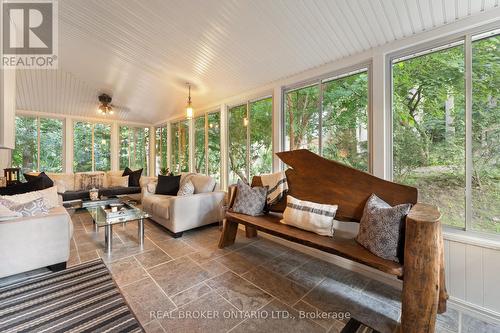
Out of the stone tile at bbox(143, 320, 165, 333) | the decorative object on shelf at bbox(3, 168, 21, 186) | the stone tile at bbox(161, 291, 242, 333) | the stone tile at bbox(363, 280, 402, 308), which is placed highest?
the decorative object on shelf at bbox(3, 168, 21, 186)

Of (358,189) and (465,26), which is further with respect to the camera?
(358,189)

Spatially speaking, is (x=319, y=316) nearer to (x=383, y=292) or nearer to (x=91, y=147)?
(x=383, y=292)

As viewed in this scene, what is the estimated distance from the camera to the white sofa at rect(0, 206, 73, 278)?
6.30 feet

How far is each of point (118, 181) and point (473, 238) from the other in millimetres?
6305

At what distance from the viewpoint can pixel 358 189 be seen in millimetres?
2098

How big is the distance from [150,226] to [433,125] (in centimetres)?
413

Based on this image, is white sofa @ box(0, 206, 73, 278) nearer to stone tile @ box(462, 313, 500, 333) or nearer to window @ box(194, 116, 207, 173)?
window @ box(194, 116, 207, 173)

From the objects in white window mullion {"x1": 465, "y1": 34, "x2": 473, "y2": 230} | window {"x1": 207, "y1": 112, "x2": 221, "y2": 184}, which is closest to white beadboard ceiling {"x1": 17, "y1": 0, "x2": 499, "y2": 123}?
white window mullion {"x1": 465, "y1": 34, "x2": 473, "y2": 230}

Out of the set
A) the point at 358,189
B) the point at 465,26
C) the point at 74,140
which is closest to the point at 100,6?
the point at 358,189

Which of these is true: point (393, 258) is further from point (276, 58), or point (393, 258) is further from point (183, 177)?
point (183, 177)

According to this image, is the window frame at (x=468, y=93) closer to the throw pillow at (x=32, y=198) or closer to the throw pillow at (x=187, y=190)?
the throw pillow at (x=187, y=190)

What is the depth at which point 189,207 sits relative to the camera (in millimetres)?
3223

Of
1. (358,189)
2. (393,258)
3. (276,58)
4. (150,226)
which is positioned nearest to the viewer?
(393,258)

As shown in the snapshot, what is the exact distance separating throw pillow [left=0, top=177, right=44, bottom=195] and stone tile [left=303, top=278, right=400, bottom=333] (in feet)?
12.9
